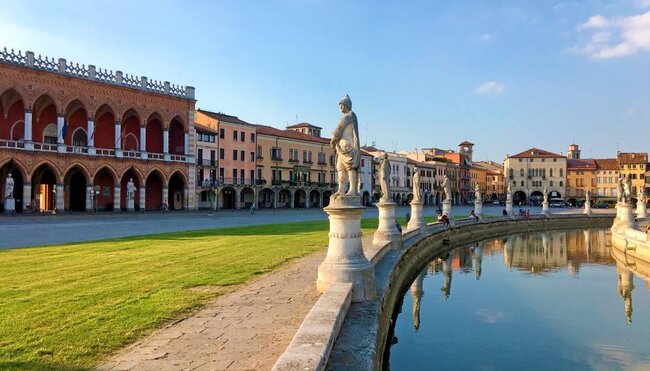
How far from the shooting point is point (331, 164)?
74375 mm

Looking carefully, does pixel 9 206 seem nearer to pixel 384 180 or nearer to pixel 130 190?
pixel 130 190

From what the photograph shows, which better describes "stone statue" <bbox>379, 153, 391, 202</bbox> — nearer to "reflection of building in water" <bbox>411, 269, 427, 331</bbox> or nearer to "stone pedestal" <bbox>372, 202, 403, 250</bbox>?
"stone pedestal" <bbox>372, 202, 403, 250</bbox>

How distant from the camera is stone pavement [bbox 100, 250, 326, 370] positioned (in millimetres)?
5137

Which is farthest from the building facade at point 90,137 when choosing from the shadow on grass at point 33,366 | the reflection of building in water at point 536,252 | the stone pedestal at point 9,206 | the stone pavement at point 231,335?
the shadow on grass at point 33,366

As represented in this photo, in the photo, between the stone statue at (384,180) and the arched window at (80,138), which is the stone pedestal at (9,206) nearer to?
the arched window at (80,138)

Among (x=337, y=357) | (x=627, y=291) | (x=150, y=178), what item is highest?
(x=150, y=178)

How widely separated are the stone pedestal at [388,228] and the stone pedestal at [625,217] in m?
19.6

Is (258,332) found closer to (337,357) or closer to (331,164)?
(337,357)

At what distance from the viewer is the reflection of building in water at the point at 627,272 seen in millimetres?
16062

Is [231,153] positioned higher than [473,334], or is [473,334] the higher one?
[231,153]

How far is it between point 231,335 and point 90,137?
40.8 metres

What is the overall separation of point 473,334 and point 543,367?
215 cm

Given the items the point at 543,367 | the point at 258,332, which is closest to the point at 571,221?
the point at 543,367

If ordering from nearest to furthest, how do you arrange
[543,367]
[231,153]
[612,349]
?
[543,367] → [612,349] → [231,153]
